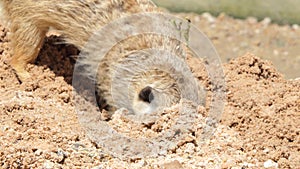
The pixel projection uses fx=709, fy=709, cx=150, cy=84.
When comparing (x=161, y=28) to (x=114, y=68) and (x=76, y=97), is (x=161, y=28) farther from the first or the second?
(x=76, y=97)

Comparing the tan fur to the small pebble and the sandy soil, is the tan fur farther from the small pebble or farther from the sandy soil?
the small pebble

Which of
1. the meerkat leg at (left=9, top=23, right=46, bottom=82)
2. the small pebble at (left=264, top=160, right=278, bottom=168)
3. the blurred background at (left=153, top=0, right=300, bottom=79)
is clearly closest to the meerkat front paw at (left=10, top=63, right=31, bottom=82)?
the meerkat leg at (left=9, top=23, right=46, bottom=82)

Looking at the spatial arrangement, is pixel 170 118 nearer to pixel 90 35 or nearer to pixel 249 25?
pixel 90 35

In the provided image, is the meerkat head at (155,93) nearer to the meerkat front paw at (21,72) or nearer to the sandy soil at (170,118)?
the sandy soil at (170,118)

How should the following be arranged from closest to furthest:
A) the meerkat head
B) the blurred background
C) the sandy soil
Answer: the sandy soil < the meerkat head < the blurred background

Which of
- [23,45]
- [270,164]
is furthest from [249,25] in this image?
[270,164]

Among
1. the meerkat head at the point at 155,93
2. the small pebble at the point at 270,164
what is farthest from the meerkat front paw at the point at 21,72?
the small pebble at the point at 270,164
